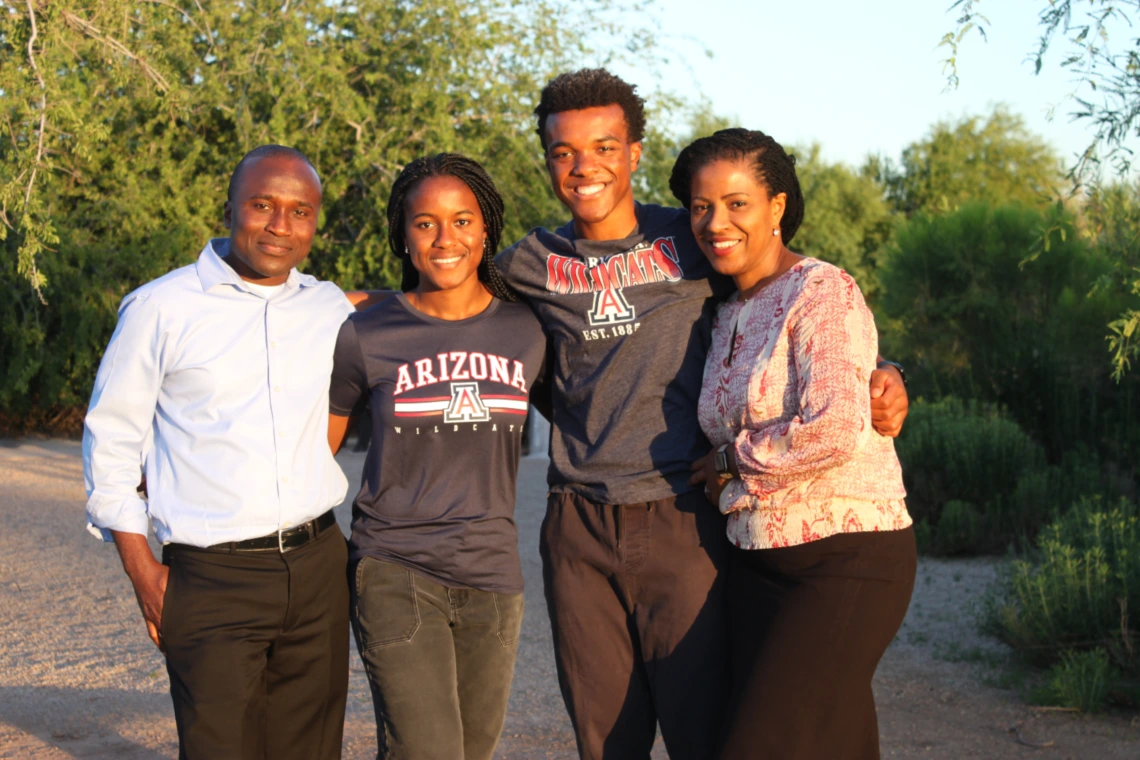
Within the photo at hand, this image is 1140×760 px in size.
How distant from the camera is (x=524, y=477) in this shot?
44.3 ft

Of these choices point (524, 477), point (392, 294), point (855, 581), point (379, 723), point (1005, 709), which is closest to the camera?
point (855, 581)

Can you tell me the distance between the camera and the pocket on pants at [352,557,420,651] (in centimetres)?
289

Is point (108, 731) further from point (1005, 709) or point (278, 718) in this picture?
point (1005, 709)

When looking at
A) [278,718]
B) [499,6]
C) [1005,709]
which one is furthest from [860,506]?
[499,6]

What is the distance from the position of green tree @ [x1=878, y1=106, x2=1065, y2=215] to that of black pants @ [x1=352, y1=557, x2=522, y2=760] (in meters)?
26.0

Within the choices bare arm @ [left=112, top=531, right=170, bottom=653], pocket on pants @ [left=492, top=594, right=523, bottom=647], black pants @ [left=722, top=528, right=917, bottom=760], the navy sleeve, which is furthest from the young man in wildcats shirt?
bare arm @ [left=112, top=531, right=170, bottom=653]

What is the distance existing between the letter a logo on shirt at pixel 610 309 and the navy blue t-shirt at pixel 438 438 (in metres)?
0.23

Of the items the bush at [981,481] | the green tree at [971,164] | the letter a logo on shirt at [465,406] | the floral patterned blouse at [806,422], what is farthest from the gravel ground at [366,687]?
the green tree at [971,164]

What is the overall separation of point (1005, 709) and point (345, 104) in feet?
34.9

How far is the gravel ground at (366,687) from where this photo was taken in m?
4.99

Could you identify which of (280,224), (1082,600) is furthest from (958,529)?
(280,224)

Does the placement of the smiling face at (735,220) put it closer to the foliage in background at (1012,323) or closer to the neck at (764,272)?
the neck at (764,272)

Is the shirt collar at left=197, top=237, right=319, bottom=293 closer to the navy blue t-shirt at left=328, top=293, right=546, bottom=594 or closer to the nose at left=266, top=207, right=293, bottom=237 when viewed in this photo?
the nose at left=266, top=207, right=293, bottom=237

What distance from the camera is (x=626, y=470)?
298 centimetres
